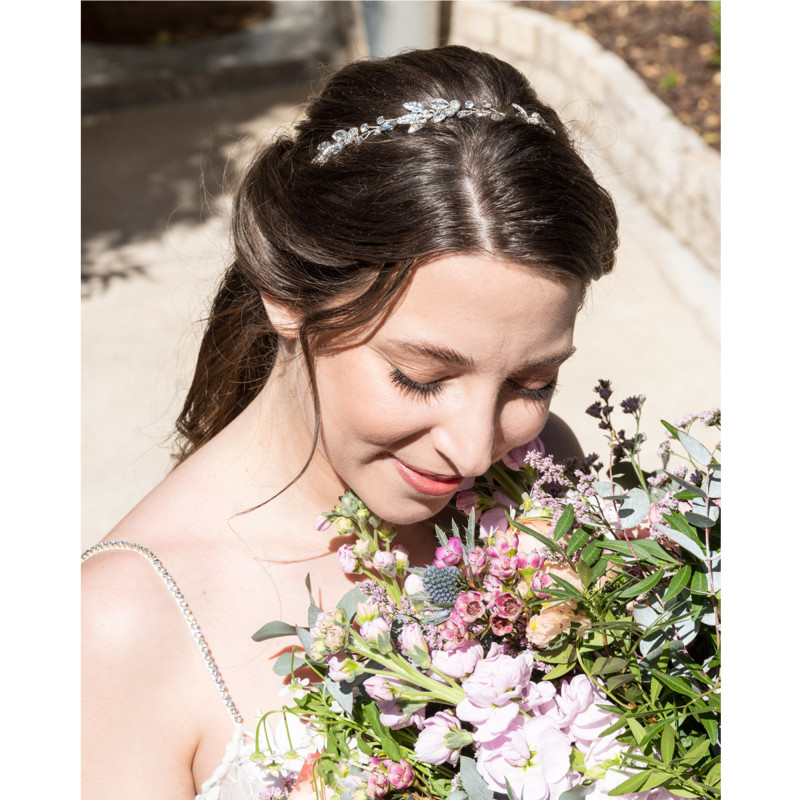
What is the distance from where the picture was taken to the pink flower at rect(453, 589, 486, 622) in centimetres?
120

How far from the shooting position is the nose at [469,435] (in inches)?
54.6

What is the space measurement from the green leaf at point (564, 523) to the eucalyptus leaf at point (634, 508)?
0.41ft

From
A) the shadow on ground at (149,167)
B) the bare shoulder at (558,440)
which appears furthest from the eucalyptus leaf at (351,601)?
the shadow on ground at (149,167)

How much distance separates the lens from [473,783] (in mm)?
1195

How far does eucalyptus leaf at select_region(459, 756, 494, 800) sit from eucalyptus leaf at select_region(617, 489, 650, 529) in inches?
14.9

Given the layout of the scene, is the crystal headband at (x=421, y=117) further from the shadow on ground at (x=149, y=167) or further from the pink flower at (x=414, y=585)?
the shadow on ground at (x=149, y=167)

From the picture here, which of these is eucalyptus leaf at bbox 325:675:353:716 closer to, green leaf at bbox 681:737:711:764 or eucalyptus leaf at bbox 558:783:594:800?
eucalyptus leaf at bbox 558:783:594:800

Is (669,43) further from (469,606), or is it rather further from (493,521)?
(469,606)

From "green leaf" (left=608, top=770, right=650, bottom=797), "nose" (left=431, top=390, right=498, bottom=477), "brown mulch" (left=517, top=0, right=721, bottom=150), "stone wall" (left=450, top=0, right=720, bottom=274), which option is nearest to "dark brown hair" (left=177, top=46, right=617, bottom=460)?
"nose" (left=431, top=390, right=498, bottom=477)

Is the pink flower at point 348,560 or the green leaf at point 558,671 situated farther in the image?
the pink flower at point 348,560

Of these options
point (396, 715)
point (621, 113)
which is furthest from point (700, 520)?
point (621, 113)

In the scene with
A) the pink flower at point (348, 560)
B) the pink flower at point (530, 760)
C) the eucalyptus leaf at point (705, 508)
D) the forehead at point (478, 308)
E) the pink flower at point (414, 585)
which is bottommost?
the pink flower at point (530, 760)
